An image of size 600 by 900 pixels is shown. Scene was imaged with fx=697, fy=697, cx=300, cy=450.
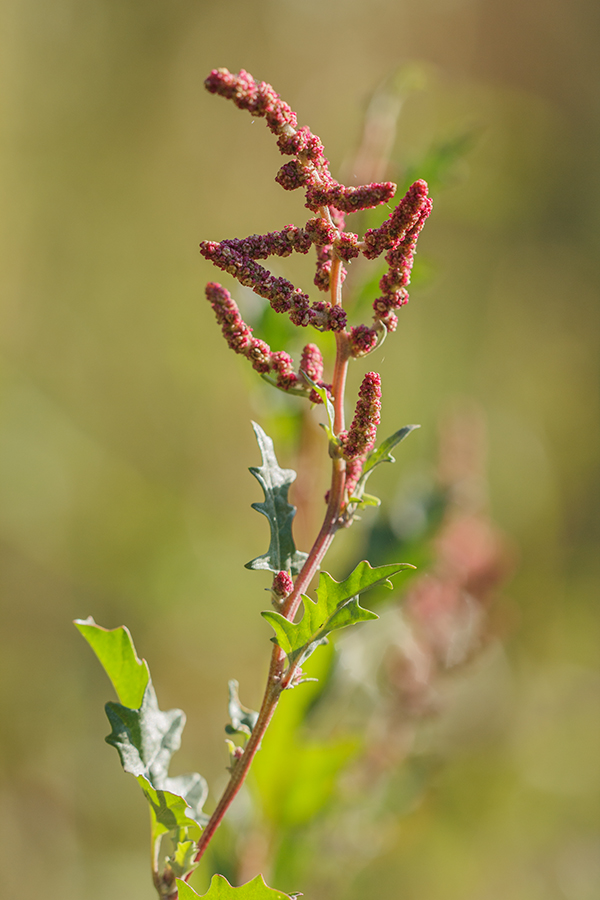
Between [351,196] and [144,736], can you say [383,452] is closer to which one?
[351,196]

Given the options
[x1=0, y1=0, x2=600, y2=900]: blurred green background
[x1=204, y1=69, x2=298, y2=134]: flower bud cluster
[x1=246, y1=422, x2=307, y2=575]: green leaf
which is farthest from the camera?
[x1=0, y1=0, x2=600, y2=900]: blurred green background

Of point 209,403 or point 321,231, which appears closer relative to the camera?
point 321,231

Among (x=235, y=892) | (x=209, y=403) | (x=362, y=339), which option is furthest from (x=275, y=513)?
(x=209, y=403)

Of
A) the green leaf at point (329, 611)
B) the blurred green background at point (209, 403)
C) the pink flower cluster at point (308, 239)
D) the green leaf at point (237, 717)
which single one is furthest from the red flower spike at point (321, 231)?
the blurred green background at point (209, 403)

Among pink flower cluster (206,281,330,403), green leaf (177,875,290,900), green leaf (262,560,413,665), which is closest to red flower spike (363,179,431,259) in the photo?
pink flower cluster (206,281,330,403)

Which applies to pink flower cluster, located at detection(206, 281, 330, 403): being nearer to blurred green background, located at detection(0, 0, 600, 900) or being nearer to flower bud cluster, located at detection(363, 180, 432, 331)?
flower bud cluster, located at detection(363, 180, 432, 331)

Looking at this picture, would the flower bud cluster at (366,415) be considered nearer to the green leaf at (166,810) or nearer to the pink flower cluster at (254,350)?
the pink flower cluster at (254,350)

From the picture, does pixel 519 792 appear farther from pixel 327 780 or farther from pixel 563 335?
pixel 563 335
